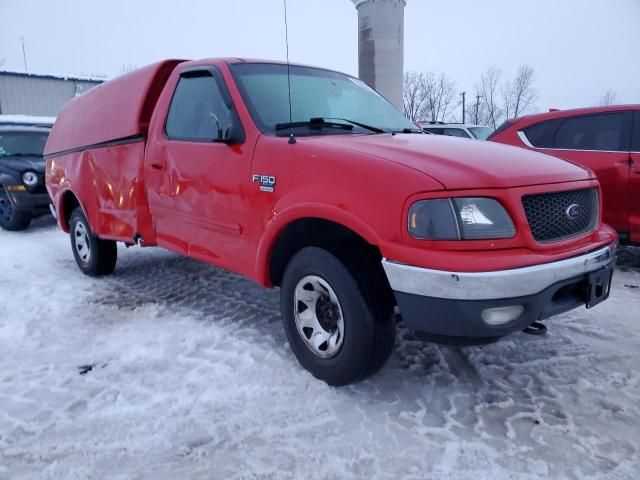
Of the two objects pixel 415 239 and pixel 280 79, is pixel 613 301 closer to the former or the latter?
pixel 415 239

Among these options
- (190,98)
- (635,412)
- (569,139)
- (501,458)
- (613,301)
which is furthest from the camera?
(569,139)

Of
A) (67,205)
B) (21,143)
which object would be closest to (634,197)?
(67,205)

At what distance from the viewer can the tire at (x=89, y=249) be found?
16.0ft

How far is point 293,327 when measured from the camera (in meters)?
2.83

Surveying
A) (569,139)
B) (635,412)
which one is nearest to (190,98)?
(635,412)

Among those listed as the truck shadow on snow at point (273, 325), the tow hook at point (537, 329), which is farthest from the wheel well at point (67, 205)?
the tow hook at point (537, 329)

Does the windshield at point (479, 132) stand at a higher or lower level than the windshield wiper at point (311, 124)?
higher

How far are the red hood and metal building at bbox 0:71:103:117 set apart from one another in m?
26.3

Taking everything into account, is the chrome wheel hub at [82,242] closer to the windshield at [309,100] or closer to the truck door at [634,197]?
the windshield at [309,100]

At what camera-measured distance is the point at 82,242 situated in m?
5.16

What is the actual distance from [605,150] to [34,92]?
2859cm

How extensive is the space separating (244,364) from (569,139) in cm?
453

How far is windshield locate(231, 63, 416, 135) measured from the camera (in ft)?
9.95

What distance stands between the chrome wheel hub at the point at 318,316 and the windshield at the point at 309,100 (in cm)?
97
